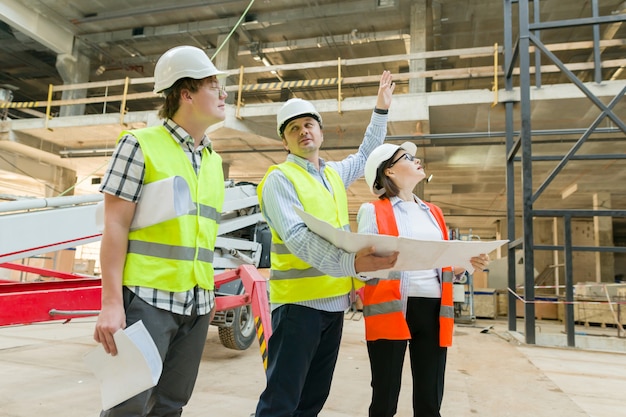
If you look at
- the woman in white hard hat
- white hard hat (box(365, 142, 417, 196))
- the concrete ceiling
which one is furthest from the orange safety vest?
the concrete ceiling

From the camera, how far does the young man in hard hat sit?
1542 mm

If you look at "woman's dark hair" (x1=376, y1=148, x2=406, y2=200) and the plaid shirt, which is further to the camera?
"woman's dark hair" (x1=376, y1=148, x2=406, y2=200)

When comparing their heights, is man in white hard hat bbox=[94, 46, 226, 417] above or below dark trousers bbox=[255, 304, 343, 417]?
above

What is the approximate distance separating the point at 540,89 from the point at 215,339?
26.0 ft

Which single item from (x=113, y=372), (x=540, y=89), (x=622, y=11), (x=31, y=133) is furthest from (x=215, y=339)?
(x=622, y=11)

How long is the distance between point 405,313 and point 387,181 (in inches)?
26.4

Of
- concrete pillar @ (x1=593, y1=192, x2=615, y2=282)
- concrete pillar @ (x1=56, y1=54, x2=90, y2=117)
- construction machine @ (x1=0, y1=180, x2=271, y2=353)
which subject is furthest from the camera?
concrete pillar @ (x1=593, y1=192, x2=615, y2=282)

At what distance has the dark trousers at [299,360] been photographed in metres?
1.66

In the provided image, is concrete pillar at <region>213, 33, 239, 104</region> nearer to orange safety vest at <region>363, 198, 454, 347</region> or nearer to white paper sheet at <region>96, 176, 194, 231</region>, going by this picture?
orange safety vest at <region>363, 198, 454, 347</region>

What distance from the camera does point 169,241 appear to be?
4.95ft

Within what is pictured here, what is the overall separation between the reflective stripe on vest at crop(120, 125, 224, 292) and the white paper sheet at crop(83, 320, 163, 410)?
0.18 metres

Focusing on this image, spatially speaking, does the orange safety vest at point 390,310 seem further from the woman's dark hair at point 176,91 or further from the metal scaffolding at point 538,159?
the metal scaffolding at point 538,159

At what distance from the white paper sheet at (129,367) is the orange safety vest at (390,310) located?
984mm

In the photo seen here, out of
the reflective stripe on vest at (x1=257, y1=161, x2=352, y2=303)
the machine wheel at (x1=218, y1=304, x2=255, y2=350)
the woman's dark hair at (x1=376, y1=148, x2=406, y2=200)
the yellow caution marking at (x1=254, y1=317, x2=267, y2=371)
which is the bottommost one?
the machine wheel at (x1=218, y1=304, x2=255, y2=350)
